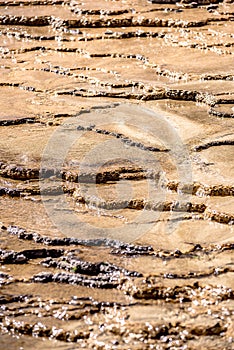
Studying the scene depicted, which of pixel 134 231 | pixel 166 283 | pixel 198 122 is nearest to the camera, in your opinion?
pixel 166 283

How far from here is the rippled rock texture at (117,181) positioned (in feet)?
10.9

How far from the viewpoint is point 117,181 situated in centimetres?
448

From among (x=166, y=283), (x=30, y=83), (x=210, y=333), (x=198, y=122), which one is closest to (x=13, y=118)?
(x=30, y=83)

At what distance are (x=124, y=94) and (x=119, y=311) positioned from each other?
2.67 meters

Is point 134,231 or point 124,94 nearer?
point 134,231

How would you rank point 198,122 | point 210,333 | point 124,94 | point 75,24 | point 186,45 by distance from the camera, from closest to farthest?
point 210,333 → point 198,122 → point 124,94 → point 186,45 → point 75,24

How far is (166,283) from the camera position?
3.49 metres

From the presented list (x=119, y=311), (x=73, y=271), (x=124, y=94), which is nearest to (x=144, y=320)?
(x=119, y=311)

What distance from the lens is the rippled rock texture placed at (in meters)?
3.32

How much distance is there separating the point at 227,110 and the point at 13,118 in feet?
4.67

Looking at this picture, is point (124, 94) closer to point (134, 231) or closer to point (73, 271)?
point (134, 231)

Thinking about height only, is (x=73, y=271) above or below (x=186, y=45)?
below

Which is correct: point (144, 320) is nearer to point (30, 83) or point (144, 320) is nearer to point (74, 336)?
point (74, 336)

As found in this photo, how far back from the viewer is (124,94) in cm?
576
